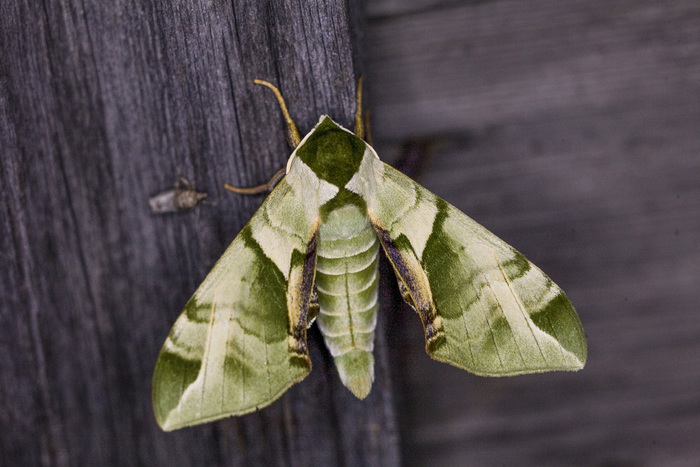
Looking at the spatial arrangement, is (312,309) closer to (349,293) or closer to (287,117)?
(349,293)

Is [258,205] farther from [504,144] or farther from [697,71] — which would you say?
[697,71]

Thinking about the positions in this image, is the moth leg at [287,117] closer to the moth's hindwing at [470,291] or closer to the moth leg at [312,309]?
the moth's hindwing at [470,291]

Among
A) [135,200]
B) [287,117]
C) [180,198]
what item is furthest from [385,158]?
[135,200]

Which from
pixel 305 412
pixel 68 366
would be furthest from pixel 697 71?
pixel 68 366

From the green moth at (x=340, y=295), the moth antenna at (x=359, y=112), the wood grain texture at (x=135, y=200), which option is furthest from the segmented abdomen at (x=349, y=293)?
the moth antenna at (x=359, y=112)

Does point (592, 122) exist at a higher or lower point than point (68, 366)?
higher

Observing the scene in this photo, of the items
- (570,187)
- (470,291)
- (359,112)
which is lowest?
(470,291)
